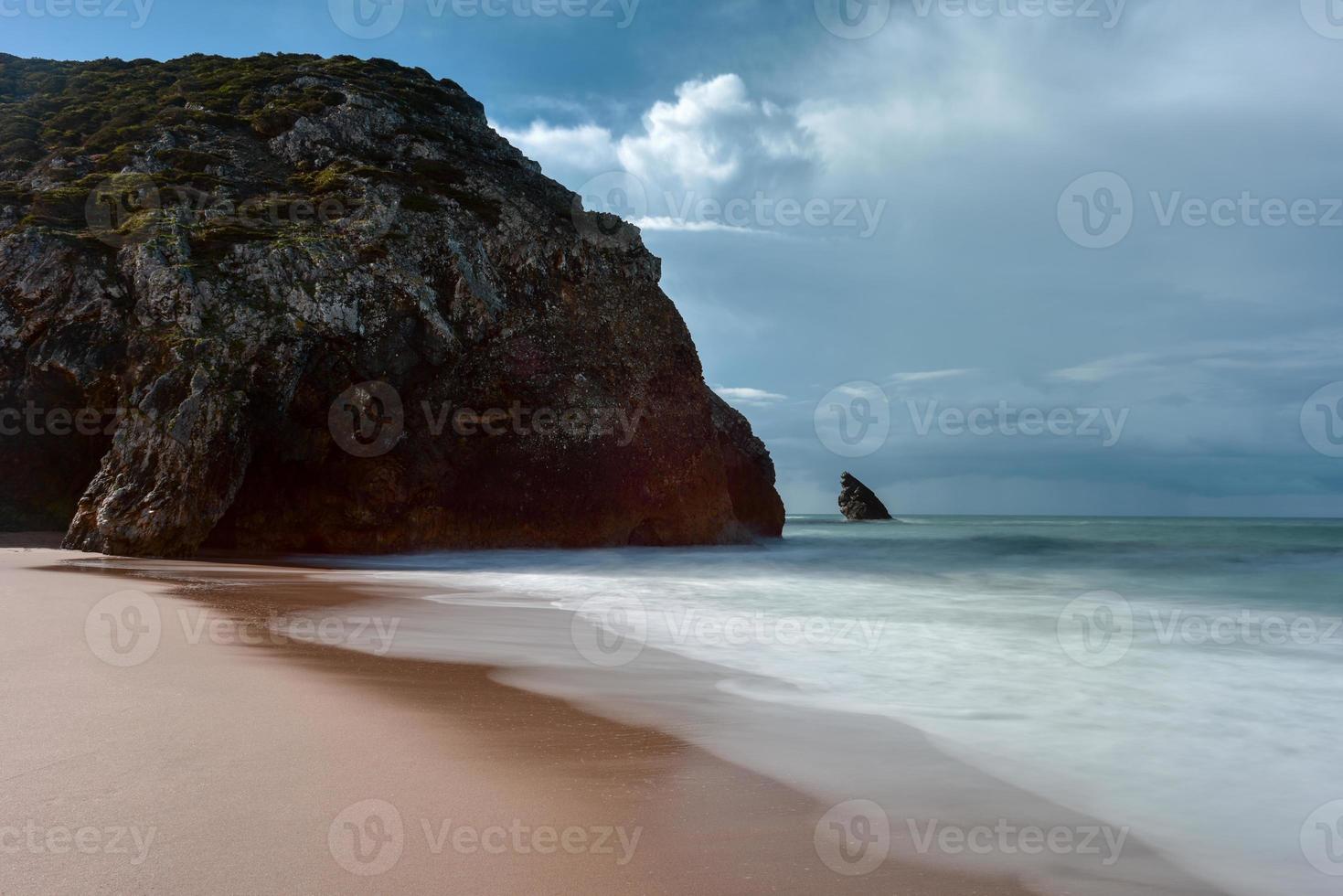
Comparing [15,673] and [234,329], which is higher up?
[234,329]

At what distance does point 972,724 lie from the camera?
4.63 meters

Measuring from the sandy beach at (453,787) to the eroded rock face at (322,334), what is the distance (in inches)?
537

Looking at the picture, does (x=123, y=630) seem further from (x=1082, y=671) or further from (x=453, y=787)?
(x=1082, y=671)

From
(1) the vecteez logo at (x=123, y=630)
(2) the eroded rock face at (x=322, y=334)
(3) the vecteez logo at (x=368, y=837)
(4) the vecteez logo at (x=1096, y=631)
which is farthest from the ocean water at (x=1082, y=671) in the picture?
(2) the eroded rock face at (x=322, y=334)

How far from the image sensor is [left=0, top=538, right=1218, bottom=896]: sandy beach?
2.34 m

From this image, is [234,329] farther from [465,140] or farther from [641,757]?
[641,757]

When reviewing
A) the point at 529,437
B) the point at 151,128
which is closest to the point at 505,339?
the point at 529,437

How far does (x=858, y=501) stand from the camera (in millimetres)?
69938

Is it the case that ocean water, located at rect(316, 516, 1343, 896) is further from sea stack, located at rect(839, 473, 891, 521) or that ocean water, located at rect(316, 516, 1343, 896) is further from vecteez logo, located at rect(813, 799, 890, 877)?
sea stack, located at rect(839, 473, 891, 521)

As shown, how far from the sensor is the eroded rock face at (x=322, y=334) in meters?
17.8

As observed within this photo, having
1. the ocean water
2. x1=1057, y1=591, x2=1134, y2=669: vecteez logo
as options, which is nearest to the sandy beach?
the ocean water

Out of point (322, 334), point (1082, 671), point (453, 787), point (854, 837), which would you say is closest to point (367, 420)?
point (322, 334)

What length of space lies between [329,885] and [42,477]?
2296 centimetres

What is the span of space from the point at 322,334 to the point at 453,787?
18.6 meters
